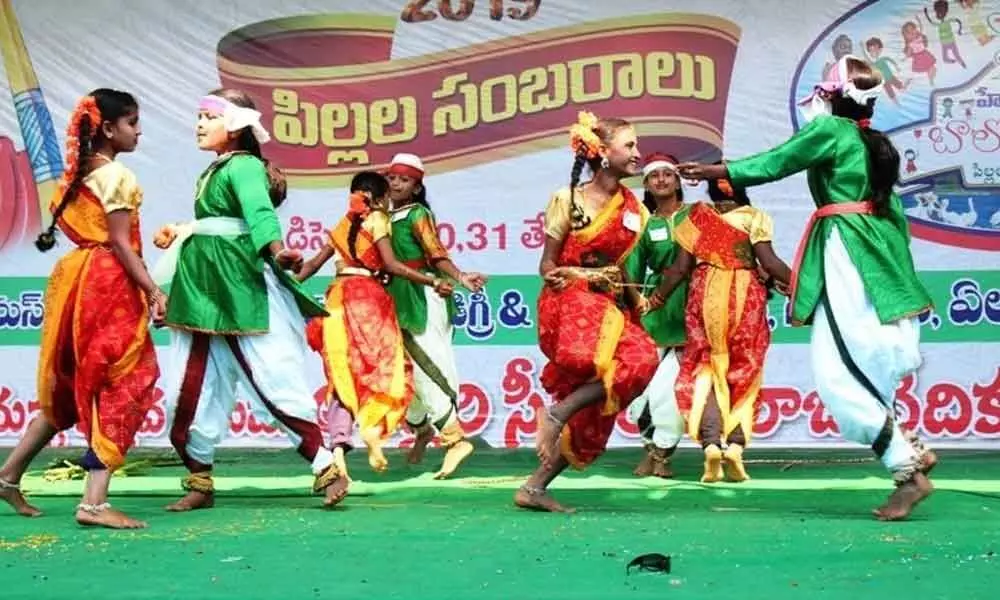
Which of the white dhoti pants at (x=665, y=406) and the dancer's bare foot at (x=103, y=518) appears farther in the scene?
the white dhoti pants at (x=665, y=406)

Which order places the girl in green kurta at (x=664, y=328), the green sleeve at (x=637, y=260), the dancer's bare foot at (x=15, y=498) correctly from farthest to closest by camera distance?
the girl in green kurta at (x=664, y=328), the green sleeve at (x=637, y=260), the dancer's bare foot at (x=15, y=498)

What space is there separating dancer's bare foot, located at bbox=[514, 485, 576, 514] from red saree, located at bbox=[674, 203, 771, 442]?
58.5 inches

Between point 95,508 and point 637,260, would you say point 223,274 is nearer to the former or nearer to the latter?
point 95,508

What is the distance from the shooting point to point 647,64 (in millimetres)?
9258

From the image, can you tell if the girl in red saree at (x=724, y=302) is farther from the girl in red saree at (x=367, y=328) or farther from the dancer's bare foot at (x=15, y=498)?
the dancer's bare foot at (x=15, y=498)

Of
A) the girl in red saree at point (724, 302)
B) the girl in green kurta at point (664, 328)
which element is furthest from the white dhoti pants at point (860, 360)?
the girl in green kurta at point (664, 328)

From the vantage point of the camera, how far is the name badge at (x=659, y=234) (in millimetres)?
7086

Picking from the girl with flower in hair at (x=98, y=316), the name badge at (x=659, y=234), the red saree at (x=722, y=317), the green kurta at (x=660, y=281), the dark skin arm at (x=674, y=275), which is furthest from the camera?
the dark skin arm at (x=674, y=275)

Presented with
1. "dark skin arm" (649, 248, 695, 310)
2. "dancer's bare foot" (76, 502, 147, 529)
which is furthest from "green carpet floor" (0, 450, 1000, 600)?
"dark skin arm" (649, 248, 695, 310)

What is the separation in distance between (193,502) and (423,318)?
6.91 feet

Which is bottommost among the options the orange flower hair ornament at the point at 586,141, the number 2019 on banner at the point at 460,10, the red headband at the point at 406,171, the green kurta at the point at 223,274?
the green kurta at the point at 223,274

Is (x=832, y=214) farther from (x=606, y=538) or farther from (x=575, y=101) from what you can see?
(x=575, y=101)

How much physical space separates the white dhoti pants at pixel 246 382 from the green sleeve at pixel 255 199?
28 cm

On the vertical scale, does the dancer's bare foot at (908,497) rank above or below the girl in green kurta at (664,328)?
below
